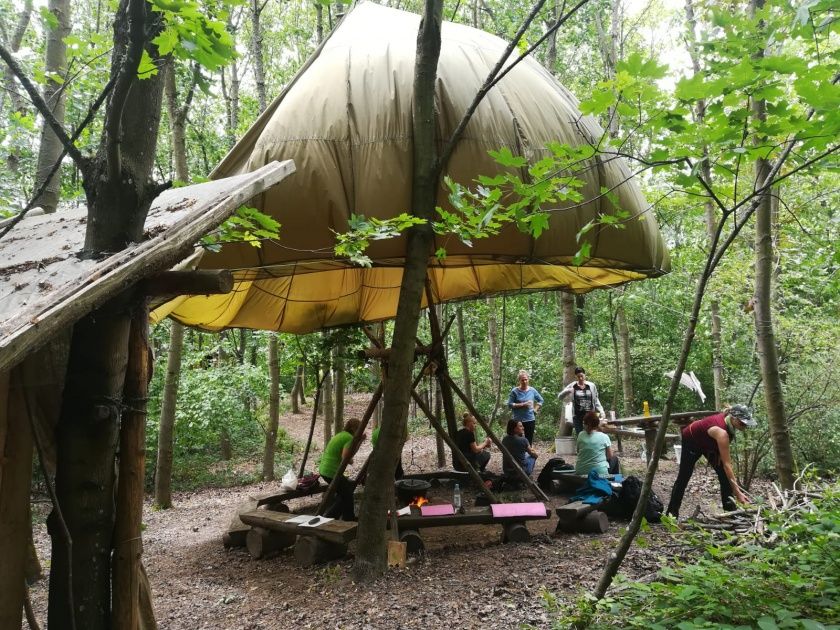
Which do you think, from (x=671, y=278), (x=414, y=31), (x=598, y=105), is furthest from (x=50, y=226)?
(x=671, y=278)

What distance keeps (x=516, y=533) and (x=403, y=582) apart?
176 centimetres

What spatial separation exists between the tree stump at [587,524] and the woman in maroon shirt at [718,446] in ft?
2.81

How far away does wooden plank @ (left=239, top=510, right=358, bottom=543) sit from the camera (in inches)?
235

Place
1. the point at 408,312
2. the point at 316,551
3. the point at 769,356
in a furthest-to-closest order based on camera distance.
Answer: the point at 316,551 → the point at 769,356 → the point at 408,312

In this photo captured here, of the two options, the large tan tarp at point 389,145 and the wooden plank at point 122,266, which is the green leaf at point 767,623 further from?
the wooden plank at point 122,266

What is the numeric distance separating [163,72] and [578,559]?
5.71 m

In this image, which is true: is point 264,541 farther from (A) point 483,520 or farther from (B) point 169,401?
(B) point 169,401

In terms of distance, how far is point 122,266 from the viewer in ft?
7.72

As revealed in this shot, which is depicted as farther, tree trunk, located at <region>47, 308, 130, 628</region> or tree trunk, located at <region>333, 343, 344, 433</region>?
tree trunk, located at <region>333, 343, 344, 433</region>

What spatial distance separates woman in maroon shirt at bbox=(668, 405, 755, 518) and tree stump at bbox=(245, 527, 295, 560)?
4.80m

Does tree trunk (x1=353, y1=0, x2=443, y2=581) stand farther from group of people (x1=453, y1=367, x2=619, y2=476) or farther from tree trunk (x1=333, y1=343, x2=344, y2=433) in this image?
tree trunk (x1=333, y1=343, x2=344, y2=433)

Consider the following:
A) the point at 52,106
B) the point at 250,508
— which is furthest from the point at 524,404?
the point at 52,106

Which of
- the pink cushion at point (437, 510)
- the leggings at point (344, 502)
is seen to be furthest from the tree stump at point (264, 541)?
the pink cushion at point (437, 510)

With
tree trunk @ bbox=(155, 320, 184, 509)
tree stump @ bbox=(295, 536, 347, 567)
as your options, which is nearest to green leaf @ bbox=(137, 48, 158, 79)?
tree stump @ bbox=(295, 536, 347, 567)
